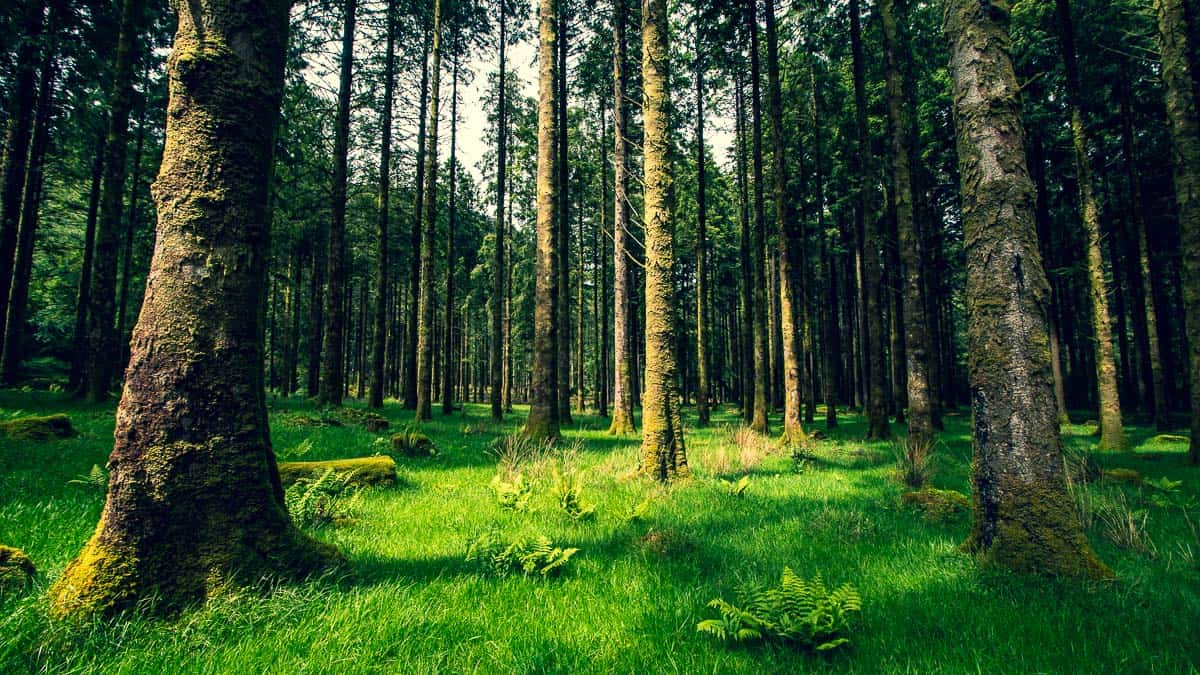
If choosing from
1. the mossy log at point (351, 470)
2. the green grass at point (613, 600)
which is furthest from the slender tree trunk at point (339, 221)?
the mossy log at point (351, 470)

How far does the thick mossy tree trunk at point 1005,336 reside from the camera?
11.3 feet

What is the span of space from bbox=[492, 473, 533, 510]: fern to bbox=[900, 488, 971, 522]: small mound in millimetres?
4475

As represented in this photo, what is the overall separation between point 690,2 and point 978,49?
1411 cm

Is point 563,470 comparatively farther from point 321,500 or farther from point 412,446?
point 412,446

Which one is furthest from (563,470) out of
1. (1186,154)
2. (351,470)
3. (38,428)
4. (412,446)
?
(1186,154)

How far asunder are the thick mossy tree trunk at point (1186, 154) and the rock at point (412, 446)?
13148 millimetres

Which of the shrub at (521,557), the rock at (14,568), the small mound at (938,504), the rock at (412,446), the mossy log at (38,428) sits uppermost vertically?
the mossy log at (38,428)

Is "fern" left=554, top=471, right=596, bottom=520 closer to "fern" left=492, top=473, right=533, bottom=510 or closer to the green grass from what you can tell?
the green grass

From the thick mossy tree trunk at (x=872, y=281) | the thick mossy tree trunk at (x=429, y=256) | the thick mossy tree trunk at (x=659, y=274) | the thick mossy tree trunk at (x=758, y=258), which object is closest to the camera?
the thick mossy tree trunk at (x=659, y=274)

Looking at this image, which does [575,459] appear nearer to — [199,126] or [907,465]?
[907,465]

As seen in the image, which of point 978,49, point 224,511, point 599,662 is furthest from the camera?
point 978,49

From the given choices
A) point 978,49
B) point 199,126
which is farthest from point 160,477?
point 978,49

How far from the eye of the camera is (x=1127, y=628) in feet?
8.87

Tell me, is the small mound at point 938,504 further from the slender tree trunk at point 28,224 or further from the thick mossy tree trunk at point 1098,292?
the slender tree trunk at point 28,224
